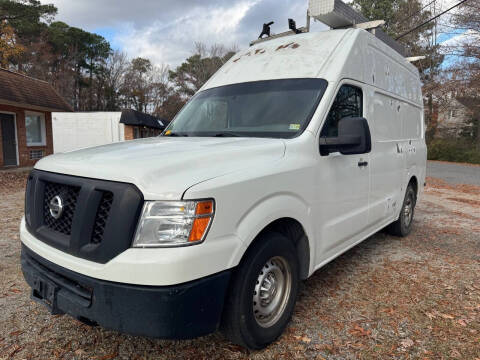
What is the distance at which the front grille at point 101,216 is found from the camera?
6.45 feet

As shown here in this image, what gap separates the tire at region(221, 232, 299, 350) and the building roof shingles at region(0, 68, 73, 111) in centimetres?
1483

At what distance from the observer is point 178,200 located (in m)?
1.86

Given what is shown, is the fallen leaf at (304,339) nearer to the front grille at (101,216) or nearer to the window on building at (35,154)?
the front grille at (101,216)

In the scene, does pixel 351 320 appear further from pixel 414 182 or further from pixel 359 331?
pixel 414 182

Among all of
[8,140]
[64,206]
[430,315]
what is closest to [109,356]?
[64,206]

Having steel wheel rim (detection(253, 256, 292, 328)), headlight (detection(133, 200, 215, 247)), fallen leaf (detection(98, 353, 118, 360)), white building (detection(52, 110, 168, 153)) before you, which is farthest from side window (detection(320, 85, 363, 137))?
white building (detection(52, 110, 168, 153))

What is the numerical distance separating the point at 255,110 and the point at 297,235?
1.24m

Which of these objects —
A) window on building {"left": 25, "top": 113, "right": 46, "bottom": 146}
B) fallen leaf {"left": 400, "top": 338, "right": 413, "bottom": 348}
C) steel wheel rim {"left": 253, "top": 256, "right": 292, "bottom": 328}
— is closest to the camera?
steel wheel rim {"left": 253, "top": 256, "right": 292, "bottom": 328}

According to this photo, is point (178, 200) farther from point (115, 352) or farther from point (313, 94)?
point (313, 94)

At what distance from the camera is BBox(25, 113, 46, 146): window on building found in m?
17.2

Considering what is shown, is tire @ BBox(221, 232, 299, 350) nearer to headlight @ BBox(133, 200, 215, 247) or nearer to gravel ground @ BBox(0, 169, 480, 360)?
gravel ground @ BBox(0, 169, 480, 360)

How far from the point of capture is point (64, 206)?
214 cm

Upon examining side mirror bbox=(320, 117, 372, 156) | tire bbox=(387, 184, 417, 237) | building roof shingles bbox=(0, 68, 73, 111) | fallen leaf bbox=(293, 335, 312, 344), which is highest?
building roof shingles bbox=(0, 68, 73, 111)

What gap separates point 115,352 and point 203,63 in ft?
118
